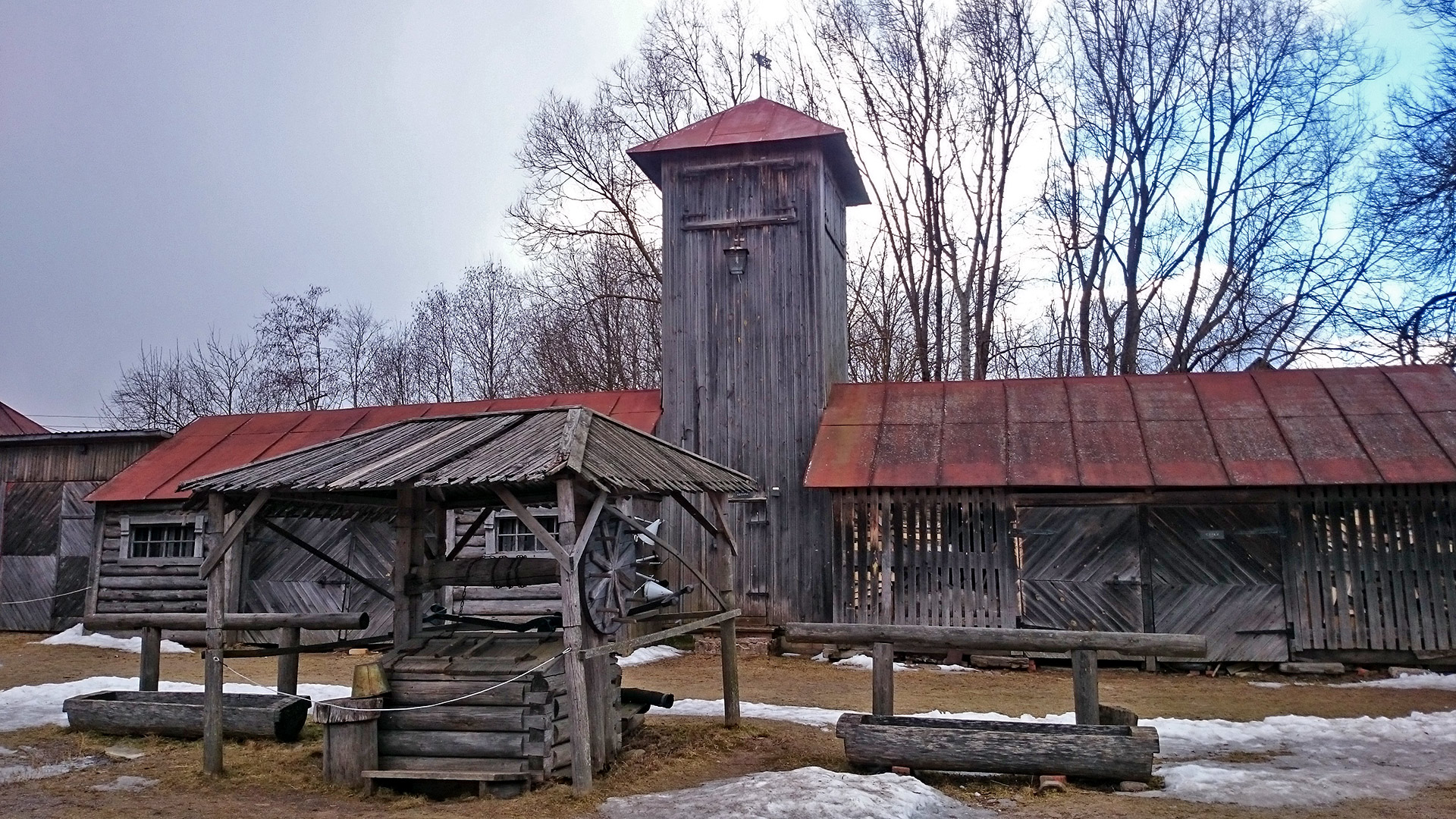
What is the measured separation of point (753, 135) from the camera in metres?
18.8

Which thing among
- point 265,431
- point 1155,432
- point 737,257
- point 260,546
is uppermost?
point 737,257

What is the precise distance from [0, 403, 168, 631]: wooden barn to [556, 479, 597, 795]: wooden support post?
53.5 ft

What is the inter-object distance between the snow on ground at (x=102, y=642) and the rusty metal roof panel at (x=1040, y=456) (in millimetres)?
14772

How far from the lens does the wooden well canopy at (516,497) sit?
318 inches

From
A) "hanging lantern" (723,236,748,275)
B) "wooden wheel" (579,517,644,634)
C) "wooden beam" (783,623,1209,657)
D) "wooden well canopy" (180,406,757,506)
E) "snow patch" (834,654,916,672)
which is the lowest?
"snow patch" (834,654,916,672)

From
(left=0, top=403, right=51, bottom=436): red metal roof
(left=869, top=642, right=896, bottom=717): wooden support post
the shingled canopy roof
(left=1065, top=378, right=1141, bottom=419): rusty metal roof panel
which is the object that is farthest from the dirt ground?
(left=0, top=403, right=51, bottom=436): red metal roof

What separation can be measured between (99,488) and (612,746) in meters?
15.2

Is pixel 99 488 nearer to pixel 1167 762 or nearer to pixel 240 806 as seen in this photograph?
pixel 240 806

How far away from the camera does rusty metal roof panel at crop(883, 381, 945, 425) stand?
17.8 m

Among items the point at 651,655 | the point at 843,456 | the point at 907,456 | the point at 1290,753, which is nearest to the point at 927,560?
the point at 907,456

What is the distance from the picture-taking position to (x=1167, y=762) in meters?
9.06

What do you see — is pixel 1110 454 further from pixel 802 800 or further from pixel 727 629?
pixel 802 800

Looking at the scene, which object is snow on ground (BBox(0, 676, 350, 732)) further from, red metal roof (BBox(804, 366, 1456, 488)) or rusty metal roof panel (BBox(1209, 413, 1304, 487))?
rusty metal roof panel (BBox(1209, 413, 1304, 487))

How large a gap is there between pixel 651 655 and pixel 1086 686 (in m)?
9.84
